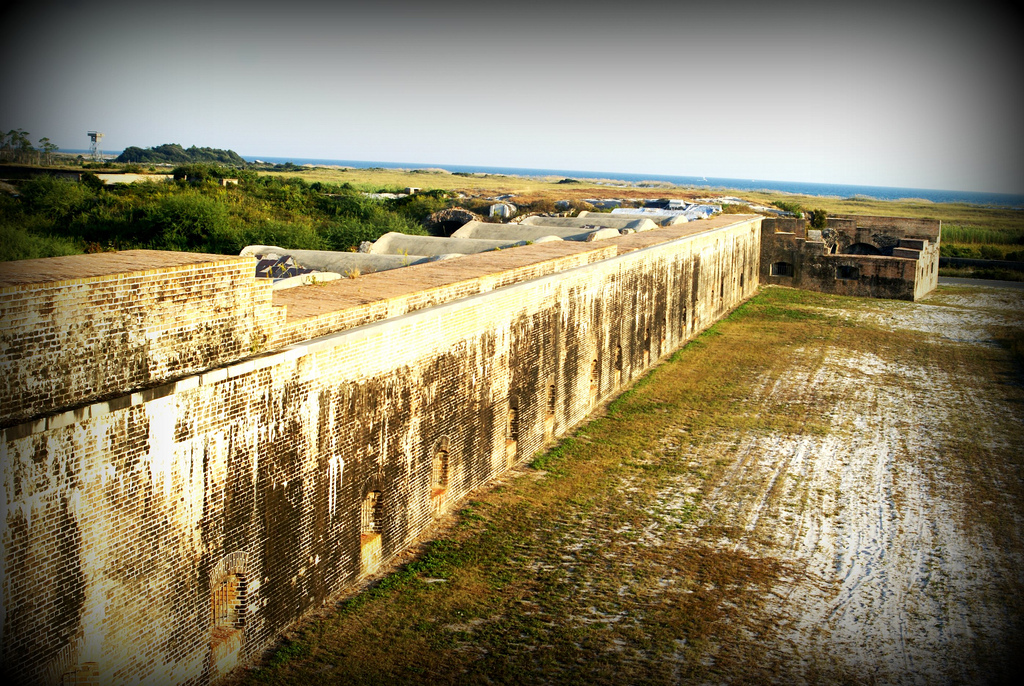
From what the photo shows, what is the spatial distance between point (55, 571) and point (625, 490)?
723cm

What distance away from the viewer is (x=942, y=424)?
14297mm

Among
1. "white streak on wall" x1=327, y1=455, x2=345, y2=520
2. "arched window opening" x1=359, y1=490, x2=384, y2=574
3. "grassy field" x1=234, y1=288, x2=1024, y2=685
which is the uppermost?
"white streak on wall" x1=327, y1=455, x2=345, y2=520

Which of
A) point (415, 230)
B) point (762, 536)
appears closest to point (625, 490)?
point (762, 536)

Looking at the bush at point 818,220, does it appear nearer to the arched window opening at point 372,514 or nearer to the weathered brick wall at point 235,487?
the weathered brick wall at point 235,487

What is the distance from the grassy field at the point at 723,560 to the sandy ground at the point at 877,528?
0.10 feet

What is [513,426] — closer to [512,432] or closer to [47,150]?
[512,432]

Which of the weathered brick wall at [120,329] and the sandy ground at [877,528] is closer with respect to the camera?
the weathered brick wall at [120,329]

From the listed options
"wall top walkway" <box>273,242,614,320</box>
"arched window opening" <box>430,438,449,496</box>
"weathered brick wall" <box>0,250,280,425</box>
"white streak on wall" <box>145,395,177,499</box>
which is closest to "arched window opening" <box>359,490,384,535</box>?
"arched window opening" <box>430,438,449,496</box>

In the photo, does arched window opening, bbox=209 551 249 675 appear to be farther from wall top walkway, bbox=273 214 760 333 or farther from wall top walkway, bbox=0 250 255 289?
wall top walkway, bbox=0 250 255 289

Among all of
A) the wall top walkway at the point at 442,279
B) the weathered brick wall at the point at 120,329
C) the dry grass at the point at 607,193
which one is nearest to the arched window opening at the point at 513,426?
the wall top walkway at the point at 442,279

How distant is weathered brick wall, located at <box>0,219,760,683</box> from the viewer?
16.3 feet

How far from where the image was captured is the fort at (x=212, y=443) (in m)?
4.94

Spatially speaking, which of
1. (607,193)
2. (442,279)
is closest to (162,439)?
(442,279)

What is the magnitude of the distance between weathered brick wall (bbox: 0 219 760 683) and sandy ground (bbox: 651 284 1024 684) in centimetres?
294
